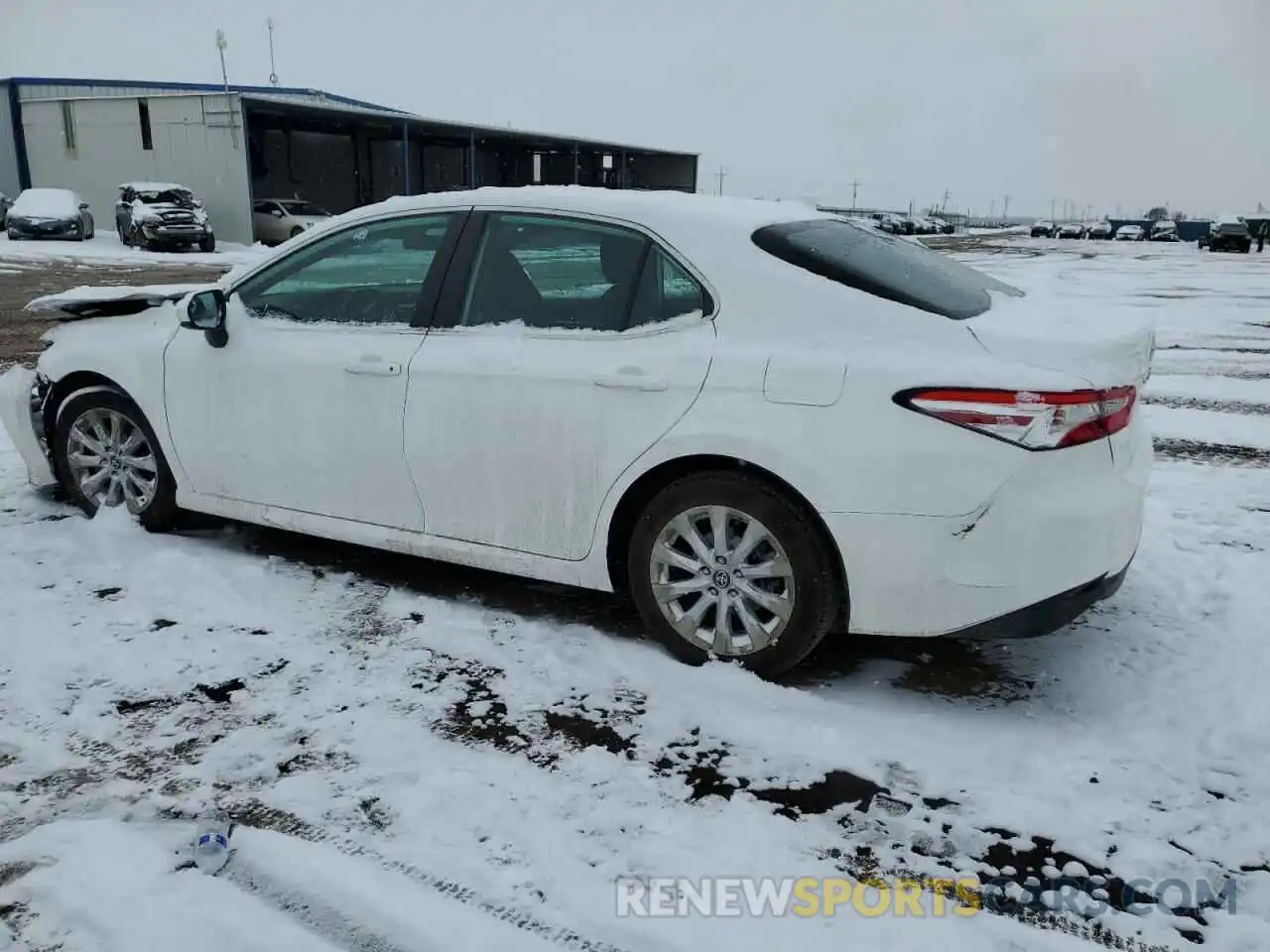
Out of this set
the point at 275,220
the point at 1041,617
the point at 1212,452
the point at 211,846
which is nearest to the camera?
the point at 211,846

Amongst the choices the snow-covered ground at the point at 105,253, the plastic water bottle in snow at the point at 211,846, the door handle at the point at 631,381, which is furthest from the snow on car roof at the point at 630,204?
the snow-covered ground at the point at 105,253

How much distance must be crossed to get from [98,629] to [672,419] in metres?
2.35

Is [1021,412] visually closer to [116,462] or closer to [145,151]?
[116,462]

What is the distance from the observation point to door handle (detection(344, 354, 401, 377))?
13.0 feet

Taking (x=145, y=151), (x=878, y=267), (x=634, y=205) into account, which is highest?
(x=145, y=151)

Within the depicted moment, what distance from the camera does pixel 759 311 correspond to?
3.40 metres

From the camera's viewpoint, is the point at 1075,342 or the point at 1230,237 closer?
the point at 1075,342

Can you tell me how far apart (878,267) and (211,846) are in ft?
9.13

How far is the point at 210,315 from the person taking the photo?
4.34 m

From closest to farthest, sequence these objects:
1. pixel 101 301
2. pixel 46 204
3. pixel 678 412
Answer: pixel 678 412
pixel 101 301
pixel 46 204

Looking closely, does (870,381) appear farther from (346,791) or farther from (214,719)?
(214,719)

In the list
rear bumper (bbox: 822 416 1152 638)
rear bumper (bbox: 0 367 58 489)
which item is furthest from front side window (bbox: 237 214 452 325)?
rear bumper (bbox: 822 416 1152 638)

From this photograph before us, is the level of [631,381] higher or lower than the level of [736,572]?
higher

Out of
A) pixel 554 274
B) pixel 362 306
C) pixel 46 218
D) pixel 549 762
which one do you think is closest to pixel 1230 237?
pixel 46 218
